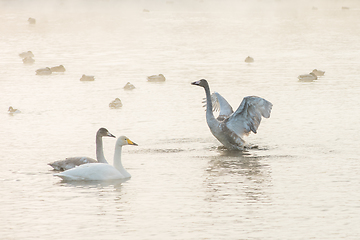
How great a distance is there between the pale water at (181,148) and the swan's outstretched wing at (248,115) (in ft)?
2.23

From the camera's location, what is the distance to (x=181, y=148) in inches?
704

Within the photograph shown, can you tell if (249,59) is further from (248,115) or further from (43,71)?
(248,115)

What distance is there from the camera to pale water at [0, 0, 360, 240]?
38.3 feet

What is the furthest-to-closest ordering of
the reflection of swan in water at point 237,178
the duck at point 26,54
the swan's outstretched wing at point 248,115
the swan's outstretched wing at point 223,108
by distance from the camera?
the duck at point 26,54 < the swan's outstretched wing at point 223,108 < the swan's outstretched wing at point 248,115 < the reflection of swan in water at point 237,178

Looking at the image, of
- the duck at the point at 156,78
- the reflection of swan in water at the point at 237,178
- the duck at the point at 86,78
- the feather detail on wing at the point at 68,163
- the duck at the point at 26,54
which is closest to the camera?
Answer: the reflection of swan in water at the point at 237,178

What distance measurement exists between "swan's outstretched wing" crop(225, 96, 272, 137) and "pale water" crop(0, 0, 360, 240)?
0.68m

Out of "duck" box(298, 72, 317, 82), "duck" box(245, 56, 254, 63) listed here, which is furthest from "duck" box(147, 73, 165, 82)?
"duck" box(245, 56, 254, 63)

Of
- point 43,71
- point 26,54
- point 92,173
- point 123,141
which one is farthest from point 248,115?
point 26,54

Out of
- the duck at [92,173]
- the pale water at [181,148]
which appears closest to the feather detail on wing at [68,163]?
the pale water at [181,148]

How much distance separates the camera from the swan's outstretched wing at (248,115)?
17734 mm

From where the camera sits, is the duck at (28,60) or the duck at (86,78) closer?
the duck at (86,78)

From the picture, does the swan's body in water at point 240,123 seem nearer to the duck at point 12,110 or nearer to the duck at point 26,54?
the duck at point 12,110

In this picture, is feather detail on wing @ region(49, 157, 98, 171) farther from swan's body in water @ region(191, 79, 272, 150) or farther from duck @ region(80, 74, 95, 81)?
duck @ region(80, 74, 95, 81)

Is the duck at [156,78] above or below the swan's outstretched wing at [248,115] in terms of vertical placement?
above
